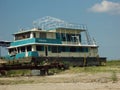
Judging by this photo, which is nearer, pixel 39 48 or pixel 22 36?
pixel 39 48

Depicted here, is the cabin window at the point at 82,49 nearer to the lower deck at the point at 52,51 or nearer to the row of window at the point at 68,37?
the lower deck at the point at 52,51

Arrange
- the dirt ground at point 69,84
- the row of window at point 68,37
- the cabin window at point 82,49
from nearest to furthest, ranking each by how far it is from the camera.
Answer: the dirt ground at point 69,84 → the row of window at point 68,37 → the cabin window at point 82,49

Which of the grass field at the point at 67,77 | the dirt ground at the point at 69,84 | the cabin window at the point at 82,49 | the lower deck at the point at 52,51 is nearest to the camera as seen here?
the dirt ground at the point at 69,84

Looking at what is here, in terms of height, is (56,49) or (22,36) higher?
(22,36)

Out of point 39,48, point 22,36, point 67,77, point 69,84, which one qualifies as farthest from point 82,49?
point 69,84

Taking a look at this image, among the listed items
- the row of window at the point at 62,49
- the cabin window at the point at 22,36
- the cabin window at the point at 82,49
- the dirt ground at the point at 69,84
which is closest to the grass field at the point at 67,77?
the dirt ground at the point at 69,84

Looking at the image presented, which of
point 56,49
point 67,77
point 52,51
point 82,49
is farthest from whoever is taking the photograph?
point 82,49

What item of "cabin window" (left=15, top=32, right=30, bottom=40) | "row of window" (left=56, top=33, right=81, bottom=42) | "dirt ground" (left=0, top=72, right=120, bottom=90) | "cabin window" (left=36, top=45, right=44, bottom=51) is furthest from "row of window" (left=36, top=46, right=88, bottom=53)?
"dirt ground" (left=0, top=72, right=120, bottom=90)

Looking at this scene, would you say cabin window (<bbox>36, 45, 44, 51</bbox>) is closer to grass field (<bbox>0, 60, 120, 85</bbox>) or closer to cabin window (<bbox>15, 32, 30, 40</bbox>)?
cabin window (<bbox>15, 32, 30, 40</bbox>)

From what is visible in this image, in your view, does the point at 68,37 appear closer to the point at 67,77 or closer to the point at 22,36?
the point at 22,36

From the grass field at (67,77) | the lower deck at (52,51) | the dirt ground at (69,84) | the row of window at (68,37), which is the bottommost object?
the dirt ground at (69,84)

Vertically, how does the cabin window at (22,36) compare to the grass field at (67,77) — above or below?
above

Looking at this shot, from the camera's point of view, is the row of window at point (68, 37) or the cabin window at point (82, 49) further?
the cabin window at point (82, 49)

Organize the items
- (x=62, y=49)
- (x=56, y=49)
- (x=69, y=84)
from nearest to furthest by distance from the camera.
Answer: (x=69, y=84), (x=56, y=49), (x=62, y=49)
